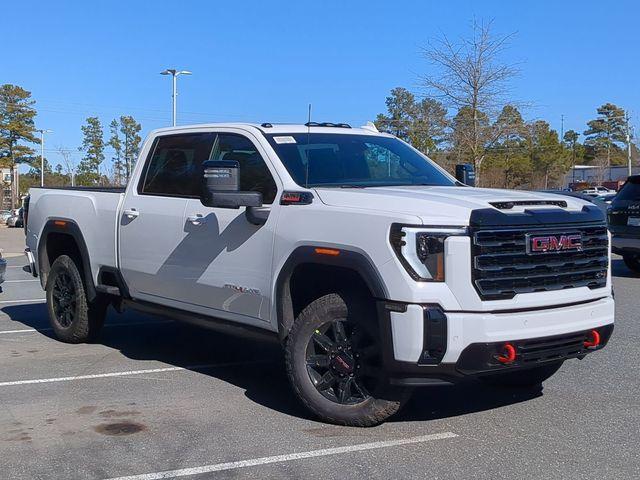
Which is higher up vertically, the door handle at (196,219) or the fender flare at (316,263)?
the door handle at (196,219)

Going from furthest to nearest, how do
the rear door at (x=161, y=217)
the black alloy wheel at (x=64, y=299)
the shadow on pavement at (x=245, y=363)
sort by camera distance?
the black alloy wheel at (x=64, y=299)
the rear door at (x=161, y=217)
the shadow on pavement at (x=245, y=363)

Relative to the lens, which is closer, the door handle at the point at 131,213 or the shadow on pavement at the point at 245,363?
the shadow on pavement at the point at 245,363

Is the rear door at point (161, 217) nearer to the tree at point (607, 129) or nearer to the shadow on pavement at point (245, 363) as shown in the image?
the shadow on pavement at point (245, 363)

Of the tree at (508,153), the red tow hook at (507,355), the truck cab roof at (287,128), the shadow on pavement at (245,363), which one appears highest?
the tree at (508,153)

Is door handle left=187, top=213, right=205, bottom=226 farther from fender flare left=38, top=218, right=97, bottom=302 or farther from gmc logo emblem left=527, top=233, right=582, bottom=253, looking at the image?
gmc logo emblem left=527, top=233, right=582, bottom=253

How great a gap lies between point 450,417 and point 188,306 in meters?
Answer: 2.29

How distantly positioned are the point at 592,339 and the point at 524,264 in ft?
2.73

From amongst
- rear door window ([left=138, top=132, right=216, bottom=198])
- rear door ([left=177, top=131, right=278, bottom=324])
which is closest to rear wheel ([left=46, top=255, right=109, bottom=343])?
rear door window ([left=138, top=132, right=216, bottom=198])

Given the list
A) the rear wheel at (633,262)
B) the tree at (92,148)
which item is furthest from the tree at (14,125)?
the rear wheel at (633,262)

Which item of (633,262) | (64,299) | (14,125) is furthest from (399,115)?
(14,125)

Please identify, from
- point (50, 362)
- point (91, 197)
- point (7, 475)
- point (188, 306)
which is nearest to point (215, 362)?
point (188, 306)

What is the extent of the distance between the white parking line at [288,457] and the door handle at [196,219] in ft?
7.06

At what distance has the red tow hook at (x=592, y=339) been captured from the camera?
5.22 m

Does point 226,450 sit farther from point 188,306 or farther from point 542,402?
point 542,402
